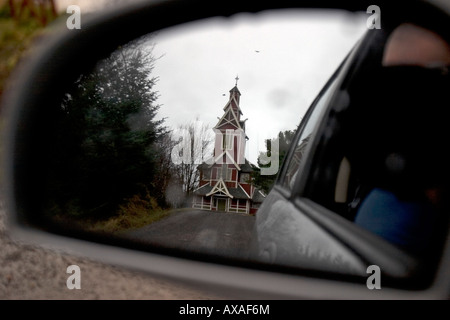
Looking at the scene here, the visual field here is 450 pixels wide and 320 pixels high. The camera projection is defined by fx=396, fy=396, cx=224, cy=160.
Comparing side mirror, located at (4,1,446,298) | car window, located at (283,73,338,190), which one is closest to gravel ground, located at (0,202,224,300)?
side mirror, located at (4,1,446,298)

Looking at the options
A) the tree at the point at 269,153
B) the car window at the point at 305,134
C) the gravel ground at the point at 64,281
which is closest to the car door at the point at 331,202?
the car window at the point at 305,134

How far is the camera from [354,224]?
1.39 meters

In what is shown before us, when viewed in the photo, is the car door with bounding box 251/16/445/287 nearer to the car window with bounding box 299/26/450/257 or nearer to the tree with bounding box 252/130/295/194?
the car window with bounding box 299/26/450/257

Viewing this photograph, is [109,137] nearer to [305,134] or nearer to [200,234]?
[200,234]

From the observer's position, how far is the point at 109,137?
5.21ft

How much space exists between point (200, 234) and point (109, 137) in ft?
1.93

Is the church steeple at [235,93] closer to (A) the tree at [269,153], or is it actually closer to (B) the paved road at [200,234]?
(A) the tree at [269,153]

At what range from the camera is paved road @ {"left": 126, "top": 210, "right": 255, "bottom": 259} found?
1275 mm

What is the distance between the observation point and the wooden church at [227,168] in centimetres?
128

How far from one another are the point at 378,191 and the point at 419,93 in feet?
1.15

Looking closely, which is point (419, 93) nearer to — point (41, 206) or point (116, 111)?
point (116, 111)

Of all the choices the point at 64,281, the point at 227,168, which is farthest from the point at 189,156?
the point at 64,281

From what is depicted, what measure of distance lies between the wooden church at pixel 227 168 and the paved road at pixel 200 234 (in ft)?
0.13
